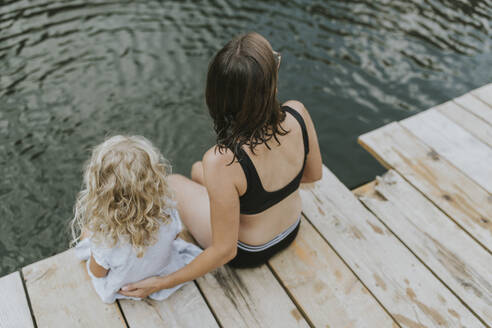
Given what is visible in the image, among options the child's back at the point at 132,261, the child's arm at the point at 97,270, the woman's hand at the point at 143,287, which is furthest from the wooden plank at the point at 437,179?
the child's arm at the point at 97,270

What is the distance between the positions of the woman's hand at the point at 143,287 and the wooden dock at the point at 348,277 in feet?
0.31

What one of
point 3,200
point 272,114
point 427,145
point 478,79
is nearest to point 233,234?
point 272,114

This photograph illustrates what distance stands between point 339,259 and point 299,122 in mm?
812

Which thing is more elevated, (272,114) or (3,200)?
(272,114)

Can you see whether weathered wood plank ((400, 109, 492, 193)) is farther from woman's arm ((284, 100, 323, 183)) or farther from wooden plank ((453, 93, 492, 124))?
woman's arm ((284, 100, 323, 183))

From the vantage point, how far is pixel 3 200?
294 cm

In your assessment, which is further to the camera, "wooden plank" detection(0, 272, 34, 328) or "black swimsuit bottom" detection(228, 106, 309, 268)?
"wooden plank" detection(0, 272, 34, 328)

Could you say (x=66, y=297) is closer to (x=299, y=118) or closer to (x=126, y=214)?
(x=126, y=214)

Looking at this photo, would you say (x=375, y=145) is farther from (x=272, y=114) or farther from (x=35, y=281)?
(x=35, y=281)

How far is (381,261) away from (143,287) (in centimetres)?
119

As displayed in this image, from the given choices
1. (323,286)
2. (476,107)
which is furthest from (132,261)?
(476,107)

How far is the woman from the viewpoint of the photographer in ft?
4.15

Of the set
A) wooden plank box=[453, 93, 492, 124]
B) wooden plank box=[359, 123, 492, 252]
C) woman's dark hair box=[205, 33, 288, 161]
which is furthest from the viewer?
wooden plank box=[453, 93, 492, 124]

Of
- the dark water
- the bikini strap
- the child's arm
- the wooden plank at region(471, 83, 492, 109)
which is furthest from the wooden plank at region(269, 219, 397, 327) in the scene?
the wooden plank at region(471, 83, 492, 109)
